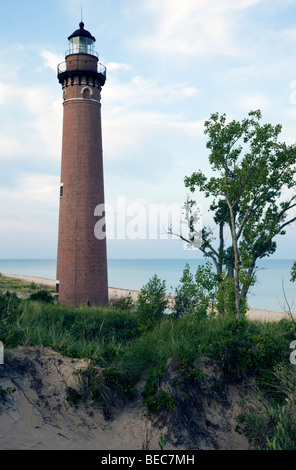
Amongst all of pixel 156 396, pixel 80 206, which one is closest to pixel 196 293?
pixel 156 396

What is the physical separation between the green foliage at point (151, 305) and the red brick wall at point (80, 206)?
8590 mm

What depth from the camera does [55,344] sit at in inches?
466

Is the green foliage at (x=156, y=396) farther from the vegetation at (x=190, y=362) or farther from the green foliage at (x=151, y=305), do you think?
the green foliage at (x=151, y=305)

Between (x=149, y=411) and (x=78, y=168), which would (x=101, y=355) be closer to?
(x=149, y=411)

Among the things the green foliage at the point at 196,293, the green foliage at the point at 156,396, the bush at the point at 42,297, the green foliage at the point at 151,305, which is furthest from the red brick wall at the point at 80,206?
the green foliage at the point at 156,396

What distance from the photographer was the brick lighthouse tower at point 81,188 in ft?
81.8

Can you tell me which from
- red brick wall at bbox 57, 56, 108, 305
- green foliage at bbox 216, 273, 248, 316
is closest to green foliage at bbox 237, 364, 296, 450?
green foliage at bbox 216, 273, 248, 316

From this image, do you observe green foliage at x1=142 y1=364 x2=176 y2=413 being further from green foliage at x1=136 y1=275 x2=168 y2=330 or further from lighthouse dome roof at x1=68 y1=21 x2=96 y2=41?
lighthouse dome roof at x1=68 y1=21 x2=96 y2=41

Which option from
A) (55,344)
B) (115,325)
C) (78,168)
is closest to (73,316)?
(115,325)

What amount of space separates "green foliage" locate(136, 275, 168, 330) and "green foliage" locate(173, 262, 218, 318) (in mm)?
995

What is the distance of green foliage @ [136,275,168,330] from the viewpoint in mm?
15758

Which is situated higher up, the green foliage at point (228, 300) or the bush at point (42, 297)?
the green foliage at point (228, 300)

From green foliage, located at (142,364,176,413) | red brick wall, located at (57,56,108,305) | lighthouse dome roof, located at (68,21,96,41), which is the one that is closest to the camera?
green foliage, located at (142,364,176,413)

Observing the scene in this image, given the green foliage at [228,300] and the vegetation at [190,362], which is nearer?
the vegetation at [190,362]
